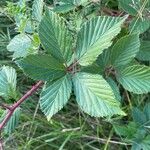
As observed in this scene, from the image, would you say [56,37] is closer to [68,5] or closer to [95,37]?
[95,37]

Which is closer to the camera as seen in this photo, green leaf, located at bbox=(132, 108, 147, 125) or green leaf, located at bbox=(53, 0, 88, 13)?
green leaf, located at bbox=(53, 0, 88, 13)

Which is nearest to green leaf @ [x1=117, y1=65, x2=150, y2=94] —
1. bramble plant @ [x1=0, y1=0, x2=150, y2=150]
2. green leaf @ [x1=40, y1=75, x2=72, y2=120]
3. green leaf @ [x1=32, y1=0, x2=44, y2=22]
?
bramble plant @ [x1=0, y1=0, x2=150, y2=150]

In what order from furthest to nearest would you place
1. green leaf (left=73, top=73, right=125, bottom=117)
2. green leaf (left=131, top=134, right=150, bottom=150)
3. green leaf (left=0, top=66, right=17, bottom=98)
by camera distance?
green leaf (left=131, top=134, right=150, bottom=150)
green leaf (left=0, top=66, right=17, bottom=98)
green leaf (left=73, top=73, right=125, bottom=117)

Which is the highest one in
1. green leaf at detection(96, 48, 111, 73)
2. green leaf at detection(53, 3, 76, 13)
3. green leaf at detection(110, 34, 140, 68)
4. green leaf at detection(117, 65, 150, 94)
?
green leaf at detection(53, 3, 76, 13)

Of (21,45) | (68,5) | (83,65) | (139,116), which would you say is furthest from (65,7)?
(139,116)

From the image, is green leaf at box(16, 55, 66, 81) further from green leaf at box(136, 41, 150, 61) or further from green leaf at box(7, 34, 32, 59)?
green leaf at box(136, 41, 150, 61)

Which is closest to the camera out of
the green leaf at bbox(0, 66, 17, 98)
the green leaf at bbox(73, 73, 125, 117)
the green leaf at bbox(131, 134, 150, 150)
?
the green leaf at bbox(73, 73, 125, 117)

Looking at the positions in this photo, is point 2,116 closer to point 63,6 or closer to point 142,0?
point 63,6
